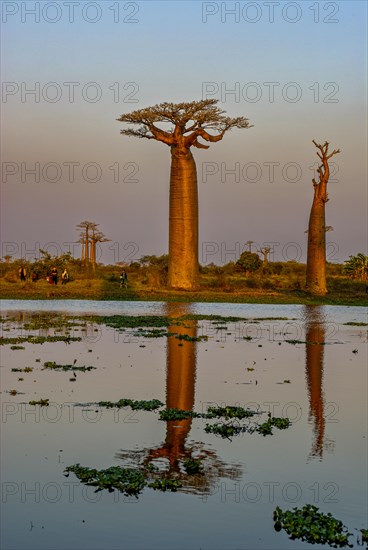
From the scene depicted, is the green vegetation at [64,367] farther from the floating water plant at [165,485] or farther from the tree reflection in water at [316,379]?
the floating water plant at [165,485]

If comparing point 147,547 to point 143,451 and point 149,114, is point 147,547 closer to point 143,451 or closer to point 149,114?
point 143,451

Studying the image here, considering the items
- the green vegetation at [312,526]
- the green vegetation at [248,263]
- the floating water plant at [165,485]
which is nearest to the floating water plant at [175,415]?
the floating water plant at [165,485]

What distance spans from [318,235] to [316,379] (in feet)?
82.4

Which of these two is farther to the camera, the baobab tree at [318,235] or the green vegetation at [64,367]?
the baobab tree at [318,235]

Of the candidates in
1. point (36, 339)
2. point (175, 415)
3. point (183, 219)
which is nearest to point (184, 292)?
point (183, 219)

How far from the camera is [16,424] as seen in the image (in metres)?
8.76

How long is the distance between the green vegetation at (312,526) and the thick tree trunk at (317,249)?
31.1 m

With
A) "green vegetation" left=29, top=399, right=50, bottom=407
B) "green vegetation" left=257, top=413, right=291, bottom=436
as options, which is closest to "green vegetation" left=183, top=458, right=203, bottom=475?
"green vegetation" left=257, top=413, right=291, bottom=436

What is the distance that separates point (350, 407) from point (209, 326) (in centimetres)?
→ 1078

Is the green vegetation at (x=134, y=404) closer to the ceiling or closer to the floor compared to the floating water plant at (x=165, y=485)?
closer to the ceiling

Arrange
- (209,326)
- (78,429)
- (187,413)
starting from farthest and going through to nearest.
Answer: (209,326), (187,413), (78,429)

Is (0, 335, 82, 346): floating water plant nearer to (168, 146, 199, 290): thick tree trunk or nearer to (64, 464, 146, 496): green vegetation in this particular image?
(64, 464, 146, 496): green vegetation

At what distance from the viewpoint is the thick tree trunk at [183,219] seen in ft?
113

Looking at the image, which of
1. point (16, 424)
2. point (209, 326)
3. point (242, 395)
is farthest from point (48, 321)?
point (16, 424)
